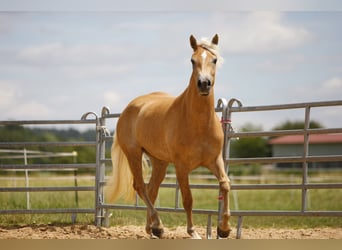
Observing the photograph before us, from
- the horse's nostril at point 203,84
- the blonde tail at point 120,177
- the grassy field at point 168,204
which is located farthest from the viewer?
the grassy field at point 168,204

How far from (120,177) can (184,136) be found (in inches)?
59.4

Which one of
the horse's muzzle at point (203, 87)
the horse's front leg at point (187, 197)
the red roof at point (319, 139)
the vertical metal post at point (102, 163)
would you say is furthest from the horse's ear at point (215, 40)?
the red roof at point (319, 139)

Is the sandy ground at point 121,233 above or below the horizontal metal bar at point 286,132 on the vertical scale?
below

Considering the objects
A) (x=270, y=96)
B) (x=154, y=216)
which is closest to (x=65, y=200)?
(x=154, y=216)

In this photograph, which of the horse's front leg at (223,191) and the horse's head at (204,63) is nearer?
the horse's head at (204,63)

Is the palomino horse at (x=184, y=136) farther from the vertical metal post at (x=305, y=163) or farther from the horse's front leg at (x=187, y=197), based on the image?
the vertical metal post at (x=305, y=163)

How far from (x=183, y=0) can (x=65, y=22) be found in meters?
5.71

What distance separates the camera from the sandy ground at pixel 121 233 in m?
5.25

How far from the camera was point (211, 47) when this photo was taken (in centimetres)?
441

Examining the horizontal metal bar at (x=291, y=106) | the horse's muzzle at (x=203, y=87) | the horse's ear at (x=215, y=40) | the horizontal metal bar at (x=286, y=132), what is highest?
the horse's ear at (x=215, y=40)

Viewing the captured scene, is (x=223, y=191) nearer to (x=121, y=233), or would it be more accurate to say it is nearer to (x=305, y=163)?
(x=305, y=163)

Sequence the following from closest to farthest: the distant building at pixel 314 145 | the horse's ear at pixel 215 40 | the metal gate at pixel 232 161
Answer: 1. the horse's ear at pixel 215 40
2. the metal gate at pixel 232 161
3. the distant building at pixel 314 145

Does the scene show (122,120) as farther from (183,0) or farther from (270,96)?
(270,96)

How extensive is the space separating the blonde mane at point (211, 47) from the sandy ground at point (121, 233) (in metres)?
1.73
